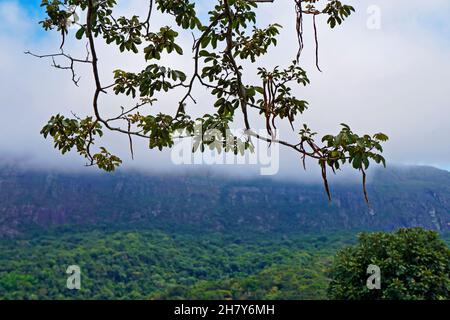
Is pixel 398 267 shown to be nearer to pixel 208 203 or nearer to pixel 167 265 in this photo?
pixel 167 265

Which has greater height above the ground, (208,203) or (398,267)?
(398,267)

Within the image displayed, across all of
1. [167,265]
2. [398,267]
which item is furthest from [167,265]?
[398,267]

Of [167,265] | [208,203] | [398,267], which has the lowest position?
[167,265]

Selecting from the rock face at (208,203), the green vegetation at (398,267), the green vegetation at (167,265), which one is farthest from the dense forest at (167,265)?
the green vegetation at (398,267)

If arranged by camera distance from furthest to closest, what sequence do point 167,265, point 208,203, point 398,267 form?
1. point 208,203
2. point 167,265
3. point 398,267

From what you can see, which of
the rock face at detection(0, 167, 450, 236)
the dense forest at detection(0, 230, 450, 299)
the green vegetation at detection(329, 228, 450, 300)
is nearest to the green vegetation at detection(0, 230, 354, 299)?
the dense forest at detection(0, 230, 450, 299)

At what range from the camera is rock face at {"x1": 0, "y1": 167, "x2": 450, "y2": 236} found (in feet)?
271

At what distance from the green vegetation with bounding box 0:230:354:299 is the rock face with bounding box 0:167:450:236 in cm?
939

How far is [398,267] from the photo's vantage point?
10.5m

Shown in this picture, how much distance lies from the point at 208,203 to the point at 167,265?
1579 inches

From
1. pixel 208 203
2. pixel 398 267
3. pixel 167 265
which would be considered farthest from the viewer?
pixel 208 203

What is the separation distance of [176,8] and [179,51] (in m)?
0.22

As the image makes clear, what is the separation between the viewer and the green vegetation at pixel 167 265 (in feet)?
117
